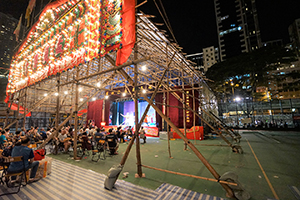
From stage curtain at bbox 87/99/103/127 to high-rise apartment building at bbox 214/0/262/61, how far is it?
55993 millimetres

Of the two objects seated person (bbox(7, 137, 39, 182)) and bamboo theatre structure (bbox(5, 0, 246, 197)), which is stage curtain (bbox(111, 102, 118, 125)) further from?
seated person (bbox(7, 137, 39, 182))

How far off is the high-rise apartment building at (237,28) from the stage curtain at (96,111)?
56.0 meters

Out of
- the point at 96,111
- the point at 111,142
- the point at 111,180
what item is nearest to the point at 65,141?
the point at 111,142

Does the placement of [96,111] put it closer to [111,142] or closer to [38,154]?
[111,142]

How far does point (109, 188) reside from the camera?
3342 mm

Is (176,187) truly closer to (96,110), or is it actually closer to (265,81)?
(96,110)

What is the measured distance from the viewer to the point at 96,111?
1919 centimetres

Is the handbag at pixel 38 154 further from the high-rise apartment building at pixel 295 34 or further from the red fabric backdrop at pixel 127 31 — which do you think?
the high-rise apartment building at pixel 295 34

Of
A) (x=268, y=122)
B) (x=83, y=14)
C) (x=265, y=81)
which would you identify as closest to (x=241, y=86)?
(x=265, y=81)

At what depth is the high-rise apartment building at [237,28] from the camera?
53.2 m

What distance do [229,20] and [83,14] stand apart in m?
72.8

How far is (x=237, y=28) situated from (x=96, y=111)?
219 ft

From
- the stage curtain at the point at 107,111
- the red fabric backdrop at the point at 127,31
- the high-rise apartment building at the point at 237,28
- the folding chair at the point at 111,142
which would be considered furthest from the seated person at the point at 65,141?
the high-rise apartment building at the point at 237,28

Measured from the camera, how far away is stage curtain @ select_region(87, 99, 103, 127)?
61.6 ft
